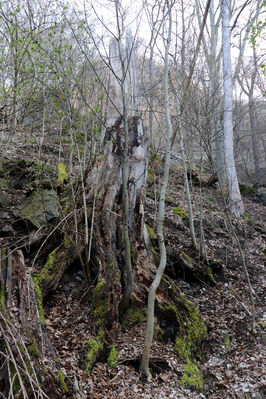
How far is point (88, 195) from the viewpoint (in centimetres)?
445

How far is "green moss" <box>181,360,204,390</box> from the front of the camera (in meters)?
3.40

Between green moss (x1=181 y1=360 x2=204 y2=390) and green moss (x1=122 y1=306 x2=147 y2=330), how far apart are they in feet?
2.72

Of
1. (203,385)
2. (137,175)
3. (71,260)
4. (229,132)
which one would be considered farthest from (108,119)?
(229,132)

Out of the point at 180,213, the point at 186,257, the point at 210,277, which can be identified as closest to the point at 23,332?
the point at 186,257

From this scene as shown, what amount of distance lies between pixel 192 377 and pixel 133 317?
106cm

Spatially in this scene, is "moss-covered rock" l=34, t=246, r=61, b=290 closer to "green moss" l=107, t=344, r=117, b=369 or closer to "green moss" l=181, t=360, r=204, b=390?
"green moss" l=107, t=344, r=117, b=369

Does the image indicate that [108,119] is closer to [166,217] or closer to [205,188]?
[166,217]

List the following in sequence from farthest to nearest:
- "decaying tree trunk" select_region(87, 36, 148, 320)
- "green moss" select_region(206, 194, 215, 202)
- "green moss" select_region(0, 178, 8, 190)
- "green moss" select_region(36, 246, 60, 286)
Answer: "green moss" select_region(206, 194, 215, 202), "green moss" select_region(0, 178, 8, 190), "decaying tree trunk" select_region(87, 36, 148, 320), "green moss" select_region(36, 246, 60, 286)

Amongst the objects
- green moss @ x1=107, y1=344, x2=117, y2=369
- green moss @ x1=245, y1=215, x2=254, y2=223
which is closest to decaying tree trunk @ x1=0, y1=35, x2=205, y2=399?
green moss @ x1=107, y1=344, x2=117, y2=369

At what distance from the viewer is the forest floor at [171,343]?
9.98 feet

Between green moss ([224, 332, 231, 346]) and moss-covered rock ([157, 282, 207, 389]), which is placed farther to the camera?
green moss ([224, 332, 231, 346])

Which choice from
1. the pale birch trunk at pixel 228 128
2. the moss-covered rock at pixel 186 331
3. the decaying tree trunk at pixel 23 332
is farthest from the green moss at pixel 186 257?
the pale birch trunk at pixel 228 128

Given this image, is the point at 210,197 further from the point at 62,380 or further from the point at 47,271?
the point at 62,380

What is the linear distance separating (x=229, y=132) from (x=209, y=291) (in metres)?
6.76
